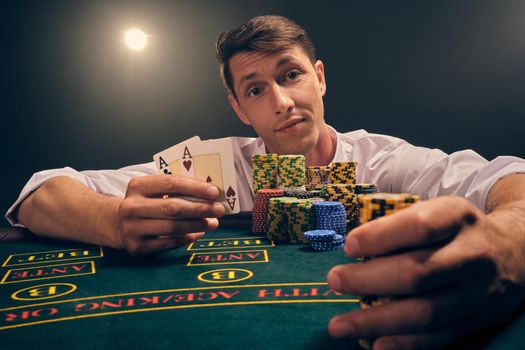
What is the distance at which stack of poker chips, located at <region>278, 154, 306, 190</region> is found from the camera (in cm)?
281

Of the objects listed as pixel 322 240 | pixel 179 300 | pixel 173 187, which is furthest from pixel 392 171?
pixel 179 300

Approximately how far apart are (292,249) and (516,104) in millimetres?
4528

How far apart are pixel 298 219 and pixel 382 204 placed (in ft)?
3.89

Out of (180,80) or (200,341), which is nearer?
(200,341)

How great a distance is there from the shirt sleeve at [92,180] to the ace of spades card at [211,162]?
655 millimetres

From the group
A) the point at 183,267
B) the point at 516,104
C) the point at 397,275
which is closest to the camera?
the point at 397,275

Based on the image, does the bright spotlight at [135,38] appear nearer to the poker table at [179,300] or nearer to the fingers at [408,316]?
the poker table at [179,300]

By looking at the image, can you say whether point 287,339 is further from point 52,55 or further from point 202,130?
point 52,55

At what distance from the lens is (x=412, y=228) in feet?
2.65

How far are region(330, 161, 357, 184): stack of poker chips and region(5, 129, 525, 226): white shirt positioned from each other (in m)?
0.34

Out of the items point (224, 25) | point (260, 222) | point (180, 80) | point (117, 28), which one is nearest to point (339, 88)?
point (224, 25)

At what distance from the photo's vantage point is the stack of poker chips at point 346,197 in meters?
2.29

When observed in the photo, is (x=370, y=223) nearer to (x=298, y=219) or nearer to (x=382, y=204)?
(x=382, y=204)

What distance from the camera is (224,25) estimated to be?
17.5 ft
